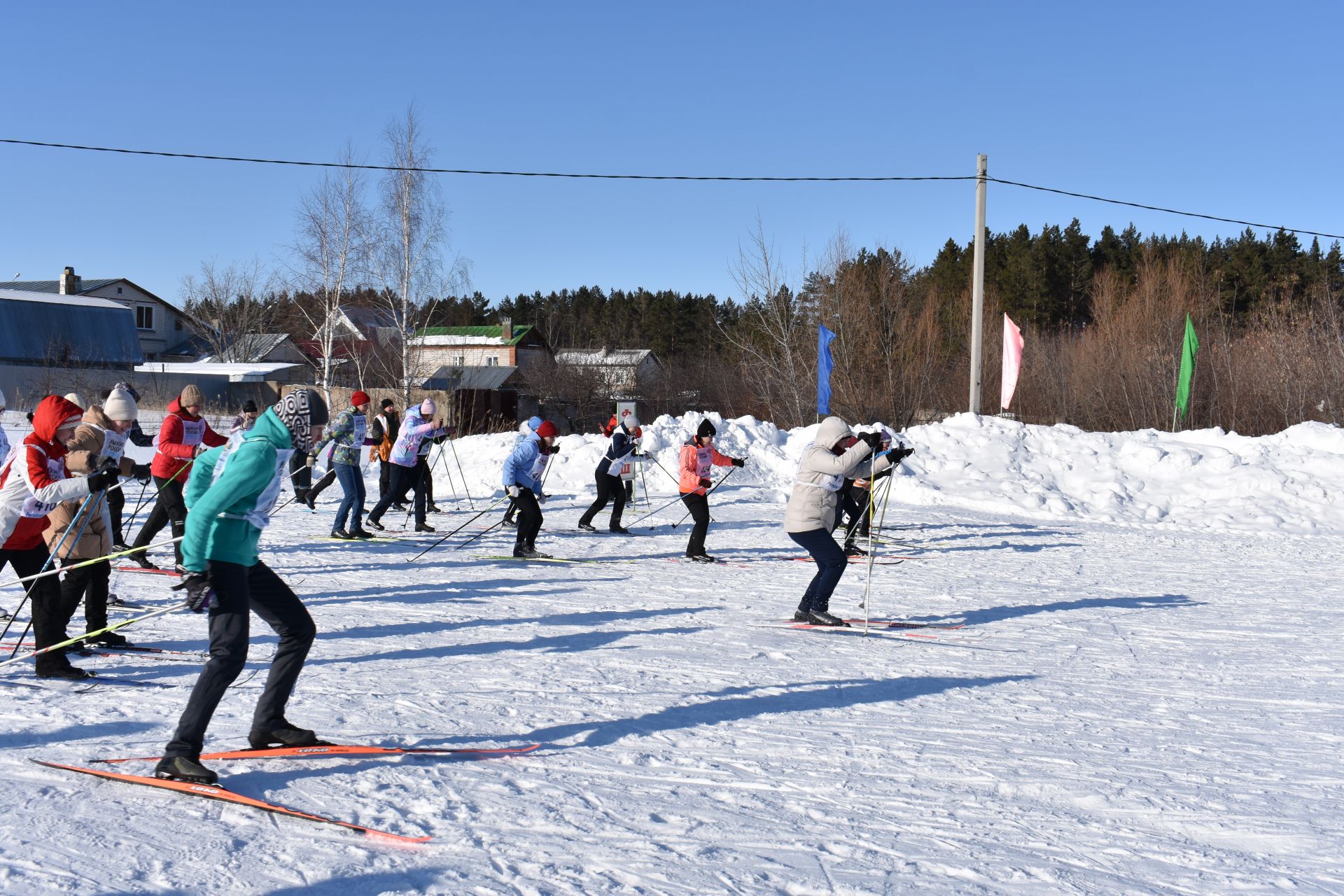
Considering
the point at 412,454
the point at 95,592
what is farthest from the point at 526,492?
the point at 95,592

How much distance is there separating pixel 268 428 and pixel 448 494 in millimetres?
14132

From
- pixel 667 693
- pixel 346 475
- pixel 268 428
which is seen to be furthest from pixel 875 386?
pixel 268 428

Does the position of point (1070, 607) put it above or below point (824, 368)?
below

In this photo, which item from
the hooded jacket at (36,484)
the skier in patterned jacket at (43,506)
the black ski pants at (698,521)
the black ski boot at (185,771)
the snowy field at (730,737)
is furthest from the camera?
the black ski pants at (698,521)

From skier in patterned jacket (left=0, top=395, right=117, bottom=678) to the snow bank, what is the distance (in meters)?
11.2

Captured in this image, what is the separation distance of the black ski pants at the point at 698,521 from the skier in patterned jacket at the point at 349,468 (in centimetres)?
353

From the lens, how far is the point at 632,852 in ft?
11.8

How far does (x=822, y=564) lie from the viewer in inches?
312

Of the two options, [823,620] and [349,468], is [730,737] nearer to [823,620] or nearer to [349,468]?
[823,620]

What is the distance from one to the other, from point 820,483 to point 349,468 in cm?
587

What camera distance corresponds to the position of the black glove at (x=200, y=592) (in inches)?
158

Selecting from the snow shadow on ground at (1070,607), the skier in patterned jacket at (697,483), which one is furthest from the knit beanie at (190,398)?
the snow shadow on ground at (1070,607)

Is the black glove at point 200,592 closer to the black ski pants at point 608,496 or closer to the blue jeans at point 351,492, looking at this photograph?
the blue jeans at point 351,492

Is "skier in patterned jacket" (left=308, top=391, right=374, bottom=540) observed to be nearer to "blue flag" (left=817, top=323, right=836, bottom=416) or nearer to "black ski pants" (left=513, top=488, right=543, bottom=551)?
"black ski pants" (left=513, top=488, right=543, bottom=551)
